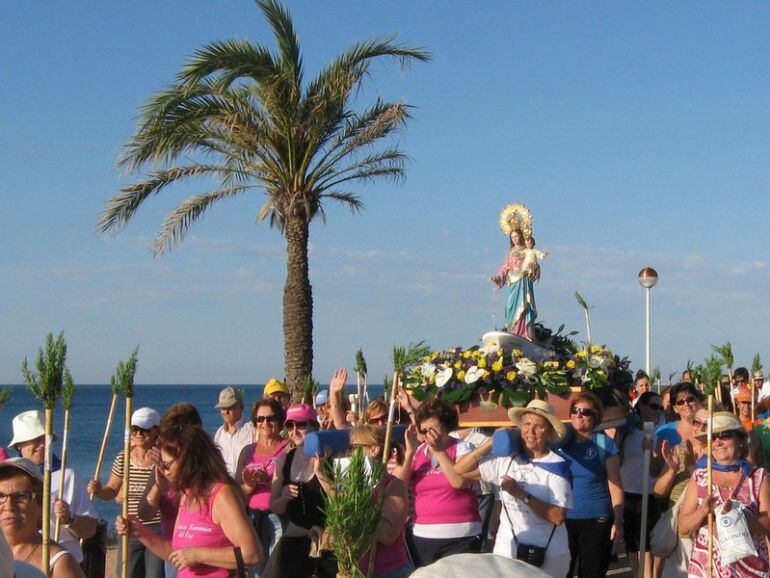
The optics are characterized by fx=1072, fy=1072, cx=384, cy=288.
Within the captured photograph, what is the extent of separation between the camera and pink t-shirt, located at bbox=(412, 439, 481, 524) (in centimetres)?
698

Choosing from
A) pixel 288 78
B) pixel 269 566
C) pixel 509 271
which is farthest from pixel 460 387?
pixel 288 78

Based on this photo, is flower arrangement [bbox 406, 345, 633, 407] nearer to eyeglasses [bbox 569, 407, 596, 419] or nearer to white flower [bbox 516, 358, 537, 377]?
white flower [bbox 516, 358, 537, 377]

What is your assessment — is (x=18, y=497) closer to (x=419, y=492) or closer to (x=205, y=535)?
(x=205, y=535)

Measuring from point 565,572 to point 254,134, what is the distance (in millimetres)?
11695

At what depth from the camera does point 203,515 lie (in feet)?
16.9

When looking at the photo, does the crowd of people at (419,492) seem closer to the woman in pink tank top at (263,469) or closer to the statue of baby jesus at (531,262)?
the woman in pink tank top at (263,469)

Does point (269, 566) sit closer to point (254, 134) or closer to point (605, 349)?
point (605, 349)

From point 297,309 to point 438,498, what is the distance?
10.5 m

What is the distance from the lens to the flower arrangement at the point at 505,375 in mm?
9828

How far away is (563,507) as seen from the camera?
6.29 m

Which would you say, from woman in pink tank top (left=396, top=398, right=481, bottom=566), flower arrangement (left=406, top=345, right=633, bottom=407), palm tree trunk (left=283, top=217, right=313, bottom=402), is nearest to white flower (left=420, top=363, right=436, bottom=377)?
flower arrangement (left=406, top=345, right=633, bottom=407)

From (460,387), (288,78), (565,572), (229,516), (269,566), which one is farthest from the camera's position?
(288,78)

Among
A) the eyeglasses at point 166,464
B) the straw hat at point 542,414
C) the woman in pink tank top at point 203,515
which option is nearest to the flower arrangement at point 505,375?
the straw hat at point 542,414

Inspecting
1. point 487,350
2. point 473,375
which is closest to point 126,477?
point 473,375
